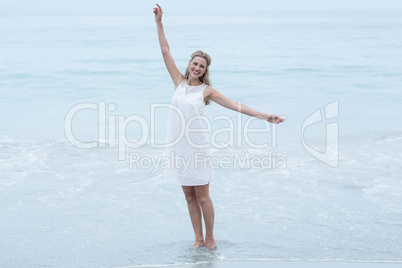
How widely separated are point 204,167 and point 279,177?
2.68 metres

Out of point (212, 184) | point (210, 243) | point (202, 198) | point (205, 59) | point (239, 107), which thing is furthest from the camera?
point (212, 184)

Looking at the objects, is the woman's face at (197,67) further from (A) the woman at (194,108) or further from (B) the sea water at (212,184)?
(B) the sea water at (212,184)

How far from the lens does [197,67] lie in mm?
4336

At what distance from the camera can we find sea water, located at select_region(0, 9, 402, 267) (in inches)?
191

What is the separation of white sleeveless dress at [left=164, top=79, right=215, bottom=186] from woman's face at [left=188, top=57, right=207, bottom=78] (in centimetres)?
10

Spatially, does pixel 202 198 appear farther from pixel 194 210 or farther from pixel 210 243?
pixel 210 243

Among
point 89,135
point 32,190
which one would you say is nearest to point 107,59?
point 89,135

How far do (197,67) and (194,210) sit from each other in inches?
48.2

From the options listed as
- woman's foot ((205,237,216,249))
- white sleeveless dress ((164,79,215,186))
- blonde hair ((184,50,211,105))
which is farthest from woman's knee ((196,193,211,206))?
blonde hair ((184,50,211,105))

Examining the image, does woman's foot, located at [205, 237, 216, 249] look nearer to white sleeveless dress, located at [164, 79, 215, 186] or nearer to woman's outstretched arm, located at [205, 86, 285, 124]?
white sleeveless dress, located at [164, 79, 215, 186]

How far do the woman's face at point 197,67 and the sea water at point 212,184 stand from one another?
1.52 metres

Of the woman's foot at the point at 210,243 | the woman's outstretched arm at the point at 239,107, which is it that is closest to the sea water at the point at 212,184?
the woman's foot at the point at 210,243

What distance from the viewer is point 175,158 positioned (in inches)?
174

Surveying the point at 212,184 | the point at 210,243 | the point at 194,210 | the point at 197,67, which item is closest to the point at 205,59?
the point at 197,67
